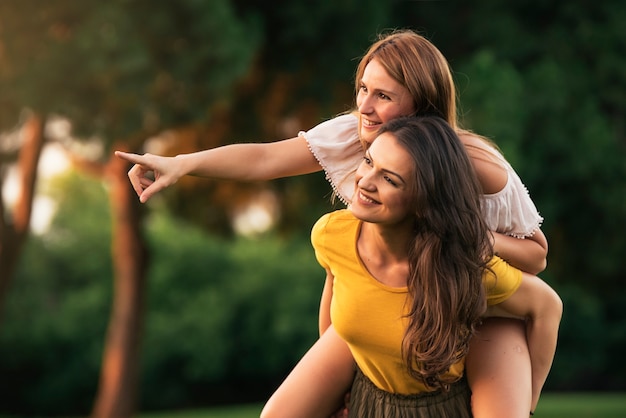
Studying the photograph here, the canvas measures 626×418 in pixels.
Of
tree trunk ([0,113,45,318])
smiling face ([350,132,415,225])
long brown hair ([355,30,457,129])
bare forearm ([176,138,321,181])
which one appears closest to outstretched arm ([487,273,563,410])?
smiling face ([350,132,415,225])

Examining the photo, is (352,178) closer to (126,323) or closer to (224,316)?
(126,323)

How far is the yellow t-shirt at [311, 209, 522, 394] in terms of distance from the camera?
329 centimetres

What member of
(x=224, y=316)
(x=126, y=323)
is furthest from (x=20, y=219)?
(x=224, y=316)

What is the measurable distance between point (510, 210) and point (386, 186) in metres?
0.59

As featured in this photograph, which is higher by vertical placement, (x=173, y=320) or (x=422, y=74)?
(x=173, y=320)

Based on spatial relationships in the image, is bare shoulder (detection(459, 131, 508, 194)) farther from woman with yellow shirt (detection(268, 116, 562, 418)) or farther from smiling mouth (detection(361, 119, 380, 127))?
smiling mouth (detection(361, 119, 380, 127))

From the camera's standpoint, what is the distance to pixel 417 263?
129 inches

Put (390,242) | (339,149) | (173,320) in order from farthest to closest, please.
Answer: (173,320)
(339,149)
(390,242)

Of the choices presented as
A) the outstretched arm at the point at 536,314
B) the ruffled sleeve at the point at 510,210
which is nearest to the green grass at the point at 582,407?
the outstretched arm at the point at 536,314

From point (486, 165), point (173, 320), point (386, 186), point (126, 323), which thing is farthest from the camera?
point (173, 320)

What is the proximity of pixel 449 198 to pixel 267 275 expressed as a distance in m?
15.7

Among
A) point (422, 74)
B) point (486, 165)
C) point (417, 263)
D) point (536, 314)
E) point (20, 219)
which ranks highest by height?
point (20, 219)

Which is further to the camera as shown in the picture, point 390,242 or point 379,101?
point 379,101

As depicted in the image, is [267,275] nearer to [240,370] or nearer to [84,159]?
[240,370]
